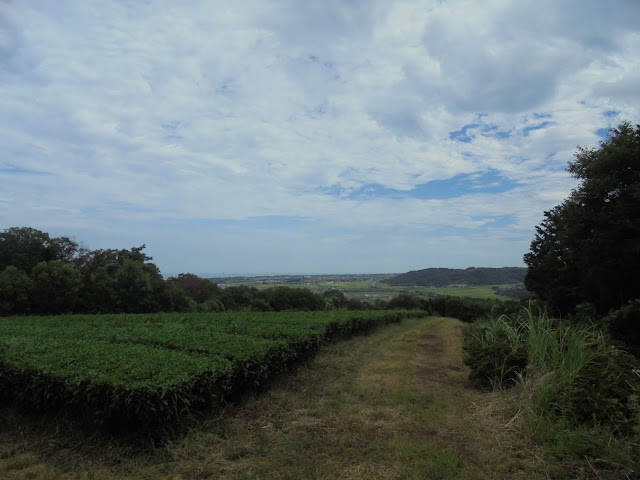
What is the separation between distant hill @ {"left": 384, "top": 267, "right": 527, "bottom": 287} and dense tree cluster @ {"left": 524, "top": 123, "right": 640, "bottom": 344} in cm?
3310

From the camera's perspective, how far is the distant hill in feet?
161

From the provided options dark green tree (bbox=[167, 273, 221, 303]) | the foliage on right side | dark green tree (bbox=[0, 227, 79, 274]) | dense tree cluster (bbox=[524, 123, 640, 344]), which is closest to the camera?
the foliage on right side

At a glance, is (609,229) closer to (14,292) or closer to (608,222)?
(608,222)

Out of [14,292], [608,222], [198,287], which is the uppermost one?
[608,222]

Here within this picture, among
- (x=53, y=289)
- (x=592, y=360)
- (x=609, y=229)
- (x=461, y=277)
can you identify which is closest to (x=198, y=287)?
(x=53, y=289)

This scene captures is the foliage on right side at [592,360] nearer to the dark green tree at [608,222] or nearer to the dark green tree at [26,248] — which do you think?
the dark green tree at [608,222]

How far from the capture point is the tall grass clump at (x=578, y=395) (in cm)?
317

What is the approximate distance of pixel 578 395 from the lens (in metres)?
3.84

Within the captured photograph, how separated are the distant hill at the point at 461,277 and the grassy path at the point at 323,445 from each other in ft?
151

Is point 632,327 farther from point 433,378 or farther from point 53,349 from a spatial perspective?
point 53,349

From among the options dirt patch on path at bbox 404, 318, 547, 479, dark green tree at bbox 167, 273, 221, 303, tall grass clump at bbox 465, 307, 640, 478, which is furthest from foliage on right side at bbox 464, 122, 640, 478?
dark green tree at bbox 167, 273, 221, 303

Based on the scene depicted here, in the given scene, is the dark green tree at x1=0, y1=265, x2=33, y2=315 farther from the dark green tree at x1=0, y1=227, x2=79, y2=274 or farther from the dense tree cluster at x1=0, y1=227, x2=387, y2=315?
the dark green tree at x1=0, y1=227, x2=79, y2=274

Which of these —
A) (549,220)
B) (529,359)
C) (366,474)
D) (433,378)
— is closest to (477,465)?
(366,474)

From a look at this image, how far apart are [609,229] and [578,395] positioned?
11.5m
